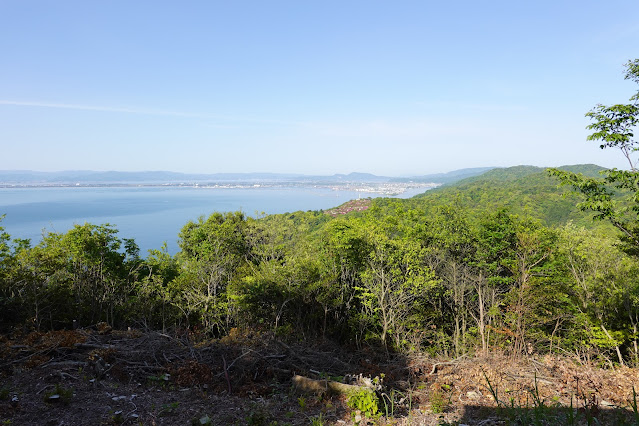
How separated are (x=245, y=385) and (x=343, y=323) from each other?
9.54m

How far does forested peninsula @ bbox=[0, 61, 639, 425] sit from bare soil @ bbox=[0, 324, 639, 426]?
0.15 ft

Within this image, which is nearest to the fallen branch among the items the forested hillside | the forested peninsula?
the forested peninsula

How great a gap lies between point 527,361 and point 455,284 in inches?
267

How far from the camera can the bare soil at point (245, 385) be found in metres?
5.76

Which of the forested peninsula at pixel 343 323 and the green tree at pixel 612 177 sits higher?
the green tree at pixel 612 177

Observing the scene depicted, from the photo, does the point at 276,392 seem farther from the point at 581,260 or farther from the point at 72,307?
the point at 581,260

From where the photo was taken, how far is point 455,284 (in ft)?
52.6

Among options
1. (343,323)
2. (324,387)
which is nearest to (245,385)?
(324,387)

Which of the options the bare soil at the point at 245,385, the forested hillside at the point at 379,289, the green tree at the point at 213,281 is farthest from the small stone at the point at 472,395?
the green tree at the point at 213,281

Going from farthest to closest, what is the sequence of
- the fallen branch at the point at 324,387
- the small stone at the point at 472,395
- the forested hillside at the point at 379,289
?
the forested hillside at the point at 379,289 < the small stone at the point at 472,395 < the fallen branch at the point at 324,387

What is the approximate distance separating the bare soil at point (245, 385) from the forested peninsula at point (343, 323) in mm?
47

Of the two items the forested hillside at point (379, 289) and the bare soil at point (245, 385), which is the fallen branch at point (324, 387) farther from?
the forested hillside at point (379, 289)

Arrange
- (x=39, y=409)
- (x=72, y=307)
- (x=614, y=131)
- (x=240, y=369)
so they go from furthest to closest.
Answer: (x=72, y=307)
(x=614, y=131)
(x=240, y=369)
(x=39, y=409)

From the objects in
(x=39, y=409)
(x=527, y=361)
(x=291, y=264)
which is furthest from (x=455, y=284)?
(x=39, y=409)
